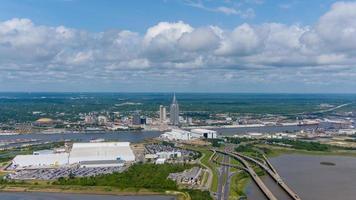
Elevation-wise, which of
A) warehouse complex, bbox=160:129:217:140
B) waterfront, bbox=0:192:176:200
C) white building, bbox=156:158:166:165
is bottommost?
waterfront, bbox=0:192:176:200

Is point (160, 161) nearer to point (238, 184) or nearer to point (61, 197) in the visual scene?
point (238, 184)

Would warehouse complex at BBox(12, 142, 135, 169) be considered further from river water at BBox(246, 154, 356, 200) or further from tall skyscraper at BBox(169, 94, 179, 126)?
tall skyscraper at BBox(169, 94, 179, 126)

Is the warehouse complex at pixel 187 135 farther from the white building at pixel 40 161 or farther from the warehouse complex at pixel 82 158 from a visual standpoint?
the white building at pixel 40 161

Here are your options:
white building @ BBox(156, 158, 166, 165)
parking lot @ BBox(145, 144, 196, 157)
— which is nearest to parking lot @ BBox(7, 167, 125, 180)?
white building @ BBox(156, 158, 166, 165)

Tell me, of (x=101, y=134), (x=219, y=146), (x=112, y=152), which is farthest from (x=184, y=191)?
(x=101, y=134)

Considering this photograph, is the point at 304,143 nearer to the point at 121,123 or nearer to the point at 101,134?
the point at 101,134

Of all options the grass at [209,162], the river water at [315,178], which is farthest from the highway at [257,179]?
the grass at [209,162]
